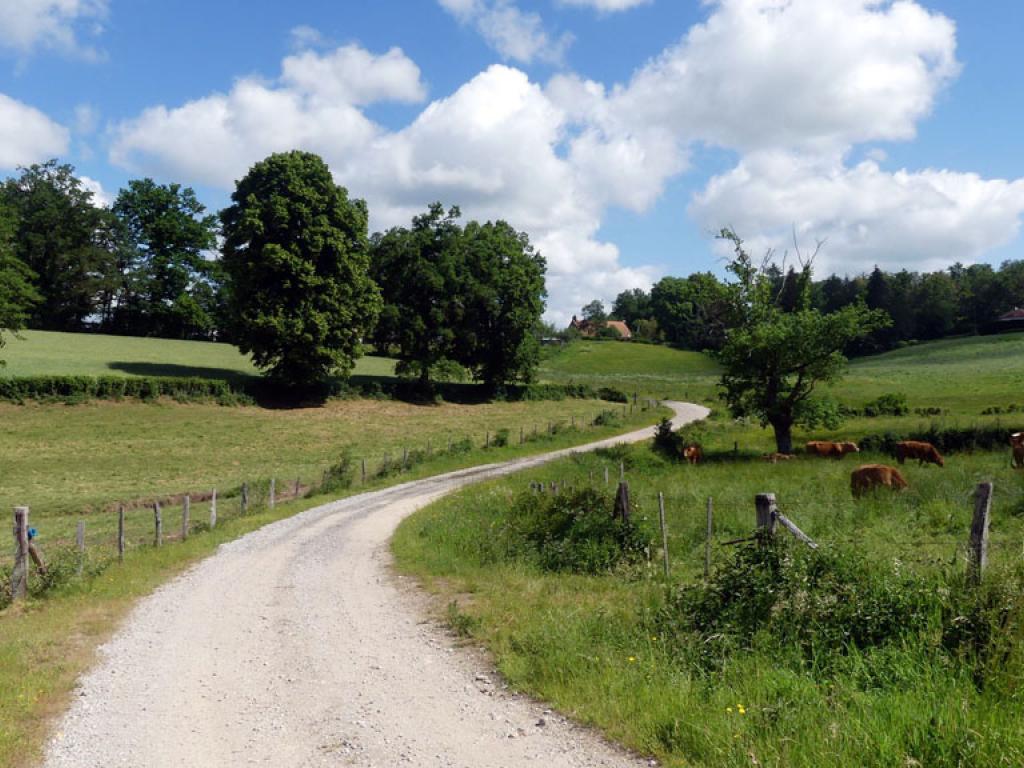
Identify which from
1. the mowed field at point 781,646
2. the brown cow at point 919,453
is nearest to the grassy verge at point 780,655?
the mowed field at point 781,646

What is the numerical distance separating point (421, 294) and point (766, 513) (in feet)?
190

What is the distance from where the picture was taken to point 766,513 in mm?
8984

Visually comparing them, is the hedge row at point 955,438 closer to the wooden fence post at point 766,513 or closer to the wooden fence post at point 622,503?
the wooden fence post at point 622,503

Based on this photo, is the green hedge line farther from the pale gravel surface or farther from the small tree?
the pale gravel surface

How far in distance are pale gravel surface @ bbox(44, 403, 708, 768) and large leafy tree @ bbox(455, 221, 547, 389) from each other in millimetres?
53495

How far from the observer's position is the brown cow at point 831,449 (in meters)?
32.7

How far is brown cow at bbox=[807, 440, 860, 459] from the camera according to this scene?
32669mm

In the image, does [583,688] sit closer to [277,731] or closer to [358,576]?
[277,731]

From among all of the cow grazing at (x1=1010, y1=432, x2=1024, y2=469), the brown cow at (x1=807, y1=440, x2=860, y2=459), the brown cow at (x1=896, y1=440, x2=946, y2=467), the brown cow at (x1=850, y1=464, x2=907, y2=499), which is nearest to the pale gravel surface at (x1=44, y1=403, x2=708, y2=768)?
the brown cow at (x1=850, y1=464, x2=907, y2=499)

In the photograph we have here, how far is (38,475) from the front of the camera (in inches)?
1351

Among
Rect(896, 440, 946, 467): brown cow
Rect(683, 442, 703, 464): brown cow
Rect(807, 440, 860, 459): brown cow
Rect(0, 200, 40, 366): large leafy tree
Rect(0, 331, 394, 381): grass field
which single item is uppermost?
Rect(0, 200, 40, 366): large leafy tree

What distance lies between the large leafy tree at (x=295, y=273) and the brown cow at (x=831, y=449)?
33947 millimetres

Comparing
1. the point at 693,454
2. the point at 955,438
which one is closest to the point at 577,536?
the point at 693,454

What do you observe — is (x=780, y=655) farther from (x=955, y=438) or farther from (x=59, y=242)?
(x=59, y=242)
